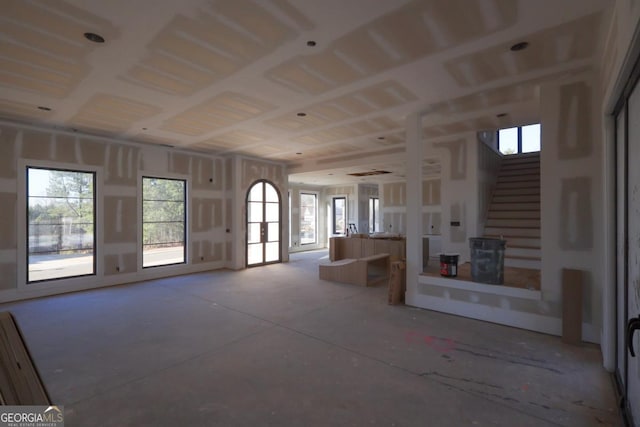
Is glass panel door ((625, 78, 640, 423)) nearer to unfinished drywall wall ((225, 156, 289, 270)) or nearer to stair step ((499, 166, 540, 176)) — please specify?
stair step ((499, 166, 540, 176))

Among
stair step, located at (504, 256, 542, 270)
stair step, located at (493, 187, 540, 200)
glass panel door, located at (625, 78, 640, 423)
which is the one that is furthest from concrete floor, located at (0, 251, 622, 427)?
stair step, located at (493, 187, 540, 200)

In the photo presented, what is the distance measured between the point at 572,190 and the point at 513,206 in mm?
3091

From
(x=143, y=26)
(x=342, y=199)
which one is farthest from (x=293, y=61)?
(x=342, y=199)

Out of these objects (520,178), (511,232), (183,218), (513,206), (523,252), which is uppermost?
(520,178)

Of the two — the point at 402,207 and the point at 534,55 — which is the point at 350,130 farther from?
the point at 402,207

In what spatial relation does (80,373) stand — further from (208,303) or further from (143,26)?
(143,26)

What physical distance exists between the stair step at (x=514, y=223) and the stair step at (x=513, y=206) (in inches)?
14.5

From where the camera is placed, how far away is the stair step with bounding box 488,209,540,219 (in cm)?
604

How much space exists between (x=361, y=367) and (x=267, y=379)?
2.84 ft

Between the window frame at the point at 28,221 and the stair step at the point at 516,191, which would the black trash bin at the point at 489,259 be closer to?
the stair step at the point at 516,191

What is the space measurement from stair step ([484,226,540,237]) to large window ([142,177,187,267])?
6.77 m

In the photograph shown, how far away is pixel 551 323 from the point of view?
363cm

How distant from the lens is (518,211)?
6.34 meters

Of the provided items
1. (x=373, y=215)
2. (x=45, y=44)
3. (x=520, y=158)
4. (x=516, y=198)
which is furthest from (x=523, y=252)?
(x=373, y=215)
